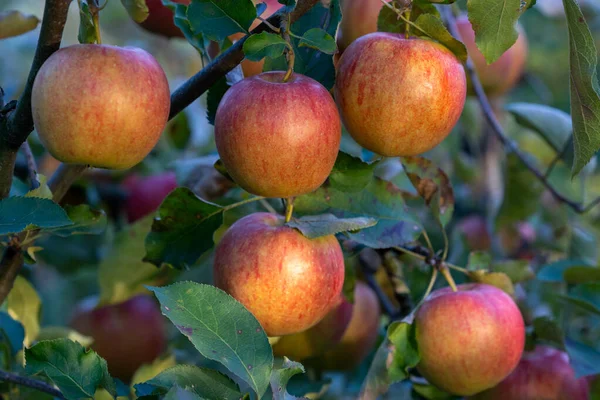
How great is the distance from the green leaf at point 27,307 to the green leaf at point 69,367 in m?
0.53

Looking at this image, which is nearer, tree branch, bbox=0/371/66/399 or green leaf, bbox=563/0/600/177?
green leaf, bbox=563/0/600/177

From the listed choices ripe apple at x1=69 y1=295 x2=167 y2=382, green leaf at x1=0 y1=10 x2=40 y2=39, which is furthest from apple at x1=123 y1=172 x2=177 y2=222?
green leaf at x1=0 y1=10 x2=40 y2=39

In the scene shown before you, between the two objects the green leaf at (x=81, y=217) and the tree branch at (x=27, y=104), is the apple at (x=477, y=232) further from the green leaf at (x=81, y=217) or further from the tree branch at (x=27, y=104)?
the tree branch at (x=27, y=104)

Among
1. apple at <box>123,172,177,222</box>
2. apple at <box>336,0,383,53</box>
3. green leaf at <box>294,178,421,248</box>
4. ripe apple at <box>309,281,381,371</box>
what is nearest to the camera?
green leaf at <box>294,178,421,248</box>

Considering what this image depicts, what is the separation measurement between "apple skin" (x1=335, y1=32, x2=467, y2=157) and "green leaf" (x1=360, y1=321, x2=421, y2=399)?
0.75ft

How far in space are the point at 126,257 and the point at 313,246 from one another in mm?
512

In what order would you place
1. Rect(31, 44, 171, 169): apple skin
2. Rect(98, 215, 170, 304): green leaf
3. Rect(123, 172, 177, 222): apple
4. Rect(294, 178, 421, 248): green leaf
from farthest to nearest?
Rect(123, 172, 177, 222): apple
Rect(98, 215, 170, 304): green leaf
Rect(294, 178, 421, 248): green leaf
Rect(31, 44, 171, 169): apple skin

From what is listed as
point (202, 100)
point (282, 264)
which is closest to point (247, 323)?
point (282, 264)

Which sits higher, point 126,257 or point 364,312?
point 126,257

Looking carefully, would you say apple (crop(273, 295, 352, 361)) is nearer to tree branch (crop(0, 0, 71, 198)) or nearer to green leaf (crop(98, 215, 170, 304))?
green leaf (crop(98, 215, 170, 304))

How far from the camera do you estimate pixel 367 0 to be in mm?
1067

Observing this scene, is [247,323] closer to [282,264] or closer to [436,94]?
[282,264]

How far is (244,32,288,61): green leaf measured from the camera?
610 millimetres

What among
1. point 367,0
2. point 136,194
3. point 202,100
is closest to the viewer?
point 367,0
